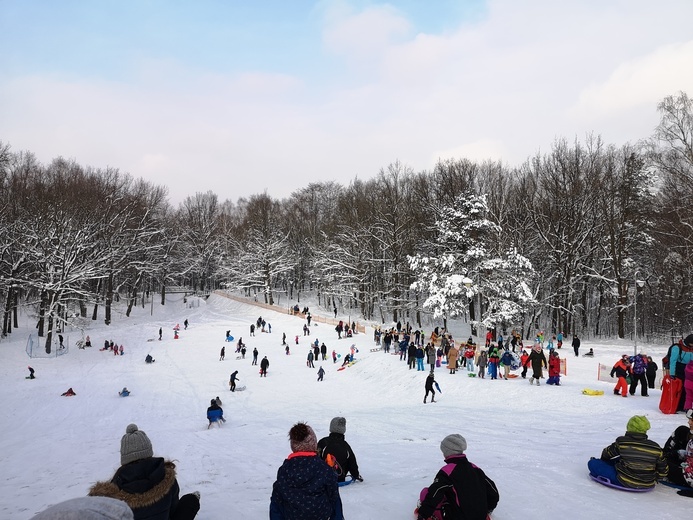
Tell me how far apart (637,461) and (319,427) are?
397 inches

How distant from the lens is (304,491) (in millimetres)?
3885

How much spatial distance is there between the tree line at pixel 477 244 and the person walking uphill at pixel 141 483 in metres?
26.5

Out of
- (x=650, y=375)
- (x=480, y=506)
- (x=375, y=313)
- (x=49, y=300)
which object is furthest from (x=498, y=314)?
(x=49, y=300)

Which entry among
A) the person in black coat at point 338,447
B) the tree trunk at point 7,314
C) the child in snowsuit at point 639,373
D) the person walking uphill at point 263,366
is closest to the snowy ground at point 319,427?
the person in black coat at point 338,447

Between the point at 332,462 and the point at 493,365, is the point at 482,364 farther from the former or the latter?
the point at 332,462

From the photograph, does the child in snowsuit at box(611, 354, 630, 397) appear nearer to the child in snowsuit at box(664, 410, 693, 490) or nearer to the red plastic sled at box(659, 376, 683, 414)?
the red plastic sled at box(659, 376, 683, 414)

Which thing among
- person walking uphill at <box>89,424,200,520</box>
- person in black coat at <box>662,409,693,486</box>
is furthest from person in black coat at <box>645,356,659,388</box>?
person walking uphill at <box>89,424,200,520</box>

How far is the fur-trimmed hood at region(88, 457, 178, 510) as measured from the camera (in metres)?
3.83

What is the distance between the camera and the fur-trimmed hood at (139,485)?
3.83 metres

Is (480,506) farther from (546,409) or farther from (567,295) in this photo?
(567,295)

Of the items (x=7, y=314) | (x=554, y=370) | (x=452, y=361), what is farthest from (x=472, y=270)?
(x=7, y=314)

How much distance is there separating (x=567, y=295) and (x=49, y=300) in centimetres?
4161

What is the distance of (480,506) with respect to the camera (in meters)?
4.53

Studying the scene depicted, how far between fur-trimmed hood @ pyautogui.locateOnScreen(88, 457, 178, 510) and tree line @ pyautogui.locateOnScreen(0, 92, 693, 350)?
26566 mm
